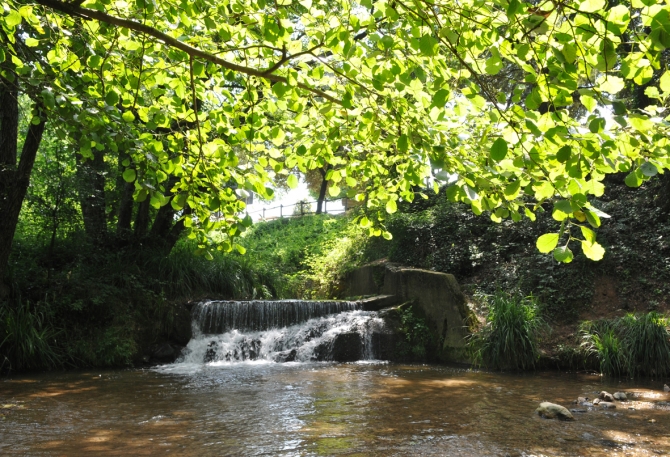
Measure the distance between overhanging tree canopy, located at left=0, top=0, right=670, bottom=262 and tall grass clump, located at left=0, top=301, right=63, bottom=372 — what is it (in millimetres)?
6082

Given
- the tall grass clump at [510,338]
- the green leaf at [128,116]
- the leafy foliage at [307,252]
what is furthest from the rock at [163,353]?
the green leaf at [128,116]

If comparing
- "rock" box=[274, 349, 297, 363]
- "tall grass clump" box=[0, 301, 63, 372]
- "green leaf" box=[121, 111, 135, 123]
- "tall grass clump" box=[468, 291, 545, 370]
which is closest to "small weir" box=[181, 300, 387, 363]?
"rock" box=[274, 349, 297, 363]

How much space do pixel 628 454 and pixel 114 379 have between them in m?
6.80

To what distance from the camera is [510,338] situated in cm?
888

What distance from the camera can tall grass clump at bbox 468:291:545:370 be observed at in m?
8.84

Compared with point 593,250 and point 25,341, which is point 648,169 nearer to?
point 593,250

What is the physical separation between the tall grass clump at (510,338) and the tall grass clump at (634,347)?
85 centimetres

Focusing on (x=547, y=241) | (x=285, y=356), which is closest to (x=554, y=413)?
(x=547, y=241)

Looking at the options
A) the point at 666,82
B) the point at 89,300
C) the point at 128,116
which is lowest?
the point at 89,300

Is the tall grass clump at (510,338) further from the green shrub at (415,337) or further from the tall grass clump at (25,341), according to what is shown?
the tall grass clump at (25,341)

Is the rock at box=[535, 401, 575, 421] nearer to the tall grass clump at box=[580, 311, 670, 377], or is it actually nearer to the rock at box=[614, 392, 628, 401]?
the rock at box=[614, 392, 628, 401]

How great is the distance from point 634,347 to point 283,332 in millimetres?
6259

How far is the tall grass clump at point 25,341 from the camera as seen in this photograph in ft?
27.4

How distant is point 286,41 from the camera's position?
112 inches
